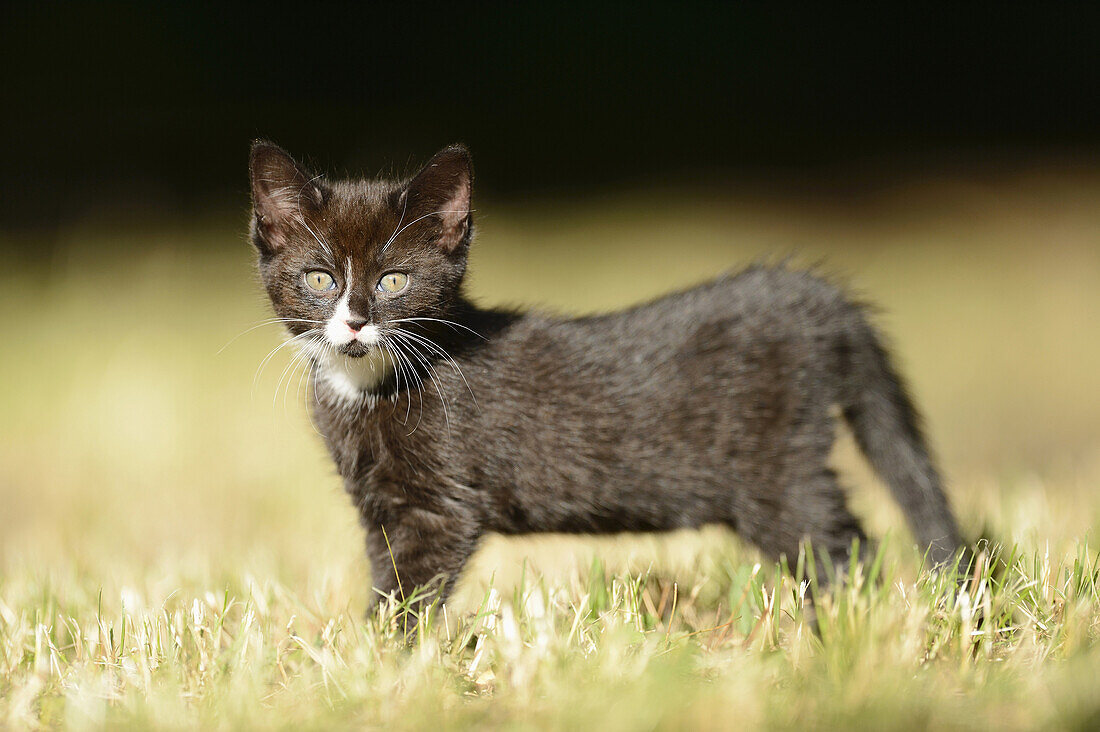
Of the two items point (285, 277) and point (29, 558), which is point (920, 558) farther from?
point (29, 558)

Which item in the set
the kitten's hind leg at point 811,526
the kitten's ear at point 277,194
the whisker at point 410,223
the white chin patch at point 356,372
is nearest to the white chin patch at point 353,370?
the white chin patch at point 356,372

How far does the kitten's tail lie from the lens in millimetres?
3070

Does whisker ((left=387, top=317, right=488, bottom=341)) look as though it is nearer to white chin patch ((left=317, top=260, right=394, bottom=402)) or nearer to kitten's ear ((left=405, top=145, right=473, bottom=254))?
white chin patch ((left=317, top=260, right=394, bottom=402))

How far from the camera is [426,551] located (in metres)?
2.70

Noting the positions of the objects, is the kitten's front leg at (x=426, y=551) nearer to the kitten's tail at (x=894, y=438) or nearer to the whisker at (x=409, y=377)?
the whisker at (x=409, y=377)

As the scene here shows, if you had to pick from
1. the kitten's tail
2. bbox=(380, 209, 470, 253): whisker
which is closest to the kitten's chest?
bbox=(380, 209, 470, 253): whisker

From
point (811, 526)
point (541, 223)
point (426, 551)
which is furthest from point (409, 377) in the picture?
point (541, 223)

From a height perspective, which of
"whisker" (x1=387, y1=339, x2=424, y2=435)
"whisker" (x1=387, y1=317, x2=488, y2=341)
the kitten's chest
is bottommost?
the kitten's chest

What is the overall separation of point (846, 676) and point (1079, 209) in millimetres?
9736

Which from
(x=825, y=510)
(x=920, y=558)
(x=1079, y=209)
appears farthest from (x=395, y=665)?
(x=1079, y=209)

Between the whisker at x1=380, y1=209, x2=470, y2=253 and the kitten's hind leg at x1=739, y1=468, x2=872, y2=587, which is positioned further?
the kitten's hind leg at x1=739, y1=468, x2=872, y2=587

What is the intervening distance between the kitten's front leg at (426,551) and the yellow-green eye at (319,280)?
0.61 metres

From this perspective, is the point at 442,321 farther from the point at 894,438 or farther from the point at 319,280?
the point at 894,438

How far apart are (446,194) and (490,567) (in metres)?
1.57
